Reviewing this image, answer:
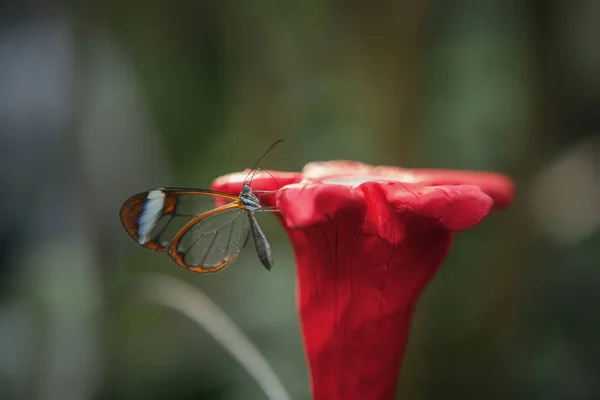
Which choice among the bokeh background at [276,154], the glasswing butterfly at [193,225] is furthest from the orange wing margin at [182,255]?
the bokeh background at [276,154]

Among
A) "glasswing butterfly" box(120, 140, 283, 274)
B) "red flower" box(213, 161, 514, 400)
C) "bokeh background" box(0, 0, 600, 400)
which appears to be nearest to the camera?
"red flower" box(213, 161, 514, 400)

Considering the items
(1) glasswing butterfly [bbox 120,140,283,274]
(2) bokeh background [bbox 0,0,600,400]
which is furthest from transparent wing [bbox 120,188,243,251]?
(2) bokeh background [bbox 0,0,600,400]

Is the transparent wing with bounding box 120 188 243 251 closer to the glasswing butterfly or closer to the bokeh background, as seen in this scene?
the glasswing butterfly

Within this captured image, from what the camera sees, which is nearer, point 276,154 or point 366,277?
point 366,277

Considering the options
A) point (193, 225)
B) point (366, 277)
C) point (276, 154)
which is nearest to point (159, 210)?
point (193, 225)

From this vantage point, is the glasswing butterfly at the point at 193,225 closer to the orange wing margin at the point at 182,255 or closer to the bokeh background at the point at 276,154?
the orange wing margin at the point at 182,255

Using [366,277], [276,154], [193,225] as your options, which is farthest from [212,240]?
[276,154]

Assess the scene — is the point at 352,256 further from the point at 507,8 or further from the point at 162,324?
the point at 162,324

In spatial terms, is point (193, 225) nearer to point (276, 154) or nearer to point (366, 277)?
point (366, 277)
